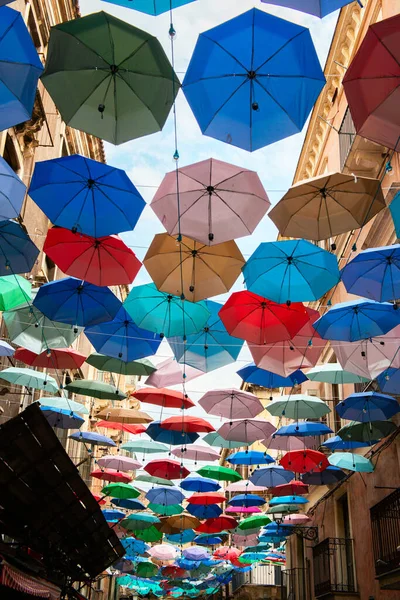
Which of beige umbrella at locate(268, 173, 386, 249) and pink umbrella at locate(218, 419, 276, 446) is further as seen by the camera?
pink umbrella at locate(218, 419, 276, 446)

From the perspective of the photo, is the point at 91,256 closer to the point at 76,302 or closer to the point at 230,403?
the point at 76,302

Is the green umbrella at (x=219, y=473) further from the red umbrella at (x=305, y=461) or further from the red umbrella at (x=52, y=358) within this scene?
the red umbrella at (x=52, y=358)

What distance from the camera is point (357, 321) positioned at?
1190 centimetres

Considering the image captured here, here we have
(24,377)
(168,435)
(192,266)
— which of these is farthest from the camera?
(168,435)

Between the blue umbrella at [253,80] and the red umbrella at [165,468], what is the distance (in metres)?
14.3

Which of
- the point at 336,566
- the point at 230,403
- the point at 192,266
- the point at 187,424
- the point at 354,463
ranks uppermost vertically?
the point at 192,266

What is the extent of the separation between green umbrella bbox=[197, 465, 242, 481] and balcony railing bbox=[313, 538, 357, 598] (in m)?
3.48

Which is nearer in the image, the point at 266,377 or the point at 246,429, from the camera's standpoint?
the point at 266,377

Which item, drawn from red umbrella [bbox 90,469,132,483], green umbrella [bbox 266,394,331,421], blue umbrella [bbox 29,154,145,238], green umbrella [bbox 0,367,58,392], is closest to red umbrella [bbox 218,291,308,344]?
blue umbrella [bbox 29,154,145,238]

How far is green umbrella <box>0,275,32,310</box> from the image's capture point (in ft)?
40.9

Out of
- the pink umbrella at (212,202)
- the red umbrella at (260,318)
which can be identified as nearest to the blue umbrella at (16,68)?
the pink umbrella at (212,202)

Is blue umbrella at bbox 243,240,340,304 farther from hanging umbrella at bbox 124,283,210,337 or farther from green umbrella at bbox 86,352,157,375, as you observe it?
green umbrella at bbox 86,352,157,375

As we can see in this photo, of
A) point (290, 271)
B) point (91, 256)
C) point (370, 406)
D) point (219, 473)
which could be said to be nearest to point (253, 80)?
point (290, 271)

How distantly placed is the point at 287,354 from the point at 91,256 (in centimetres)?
518
